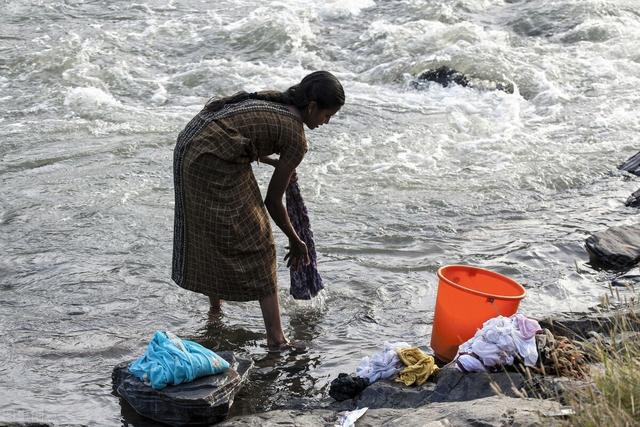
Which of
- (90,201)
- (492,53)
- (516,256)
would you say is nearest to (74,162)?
(90,201)

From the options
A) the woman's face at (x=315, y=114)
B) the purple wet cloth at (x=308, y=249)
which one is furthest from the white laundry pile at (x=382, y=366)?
the woman's face at (x=315, y=114)

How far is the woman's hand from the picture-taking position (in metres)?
4.81

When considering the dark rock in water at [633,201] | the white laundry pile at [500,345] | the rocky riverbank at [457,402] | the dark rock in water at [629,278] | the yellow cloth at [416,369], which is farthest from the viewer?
the dark rock in water at [633,201]

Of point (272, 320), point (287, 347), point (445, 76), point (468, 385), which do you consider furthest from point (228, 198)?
point (445, 76)

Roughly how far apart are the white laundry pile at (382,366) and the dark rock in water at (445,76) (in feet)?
23.9

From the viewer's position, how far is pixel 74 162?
8.30 m

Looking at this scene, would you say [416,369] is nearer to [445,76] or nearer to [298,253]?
[298,253]

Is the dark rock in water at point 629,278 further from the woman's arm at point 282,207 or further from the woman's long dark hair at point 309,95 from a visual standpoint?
the woman's long dark hair at point 309,95

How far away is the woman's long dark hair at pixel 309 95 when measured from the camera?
4.43 m

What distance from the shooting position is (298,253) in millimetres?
4840

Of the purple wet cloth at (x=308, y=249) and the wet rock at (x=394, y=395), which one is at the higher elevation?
the purple wet cloth at (x=308, y=249)

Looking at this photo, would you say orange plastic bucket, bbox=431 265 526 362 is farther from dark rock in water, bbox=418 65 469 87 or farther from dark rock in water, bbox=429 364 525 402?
dark rock in water, bbox=418 65 469 87

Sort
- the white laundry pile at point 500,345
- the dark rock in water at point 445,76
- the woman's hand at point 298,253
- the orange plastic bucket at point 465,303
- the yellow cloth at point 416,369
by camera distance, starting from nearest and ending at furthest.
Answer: the white laundry pile at point 500,345, the yellow cloth at point 416,369, the orange plastic bucket at point 465,303, the woman's hand at point 298,253, the dark rock in water at point 445,76

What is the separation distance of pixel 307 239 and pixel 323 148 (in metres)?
3.74
